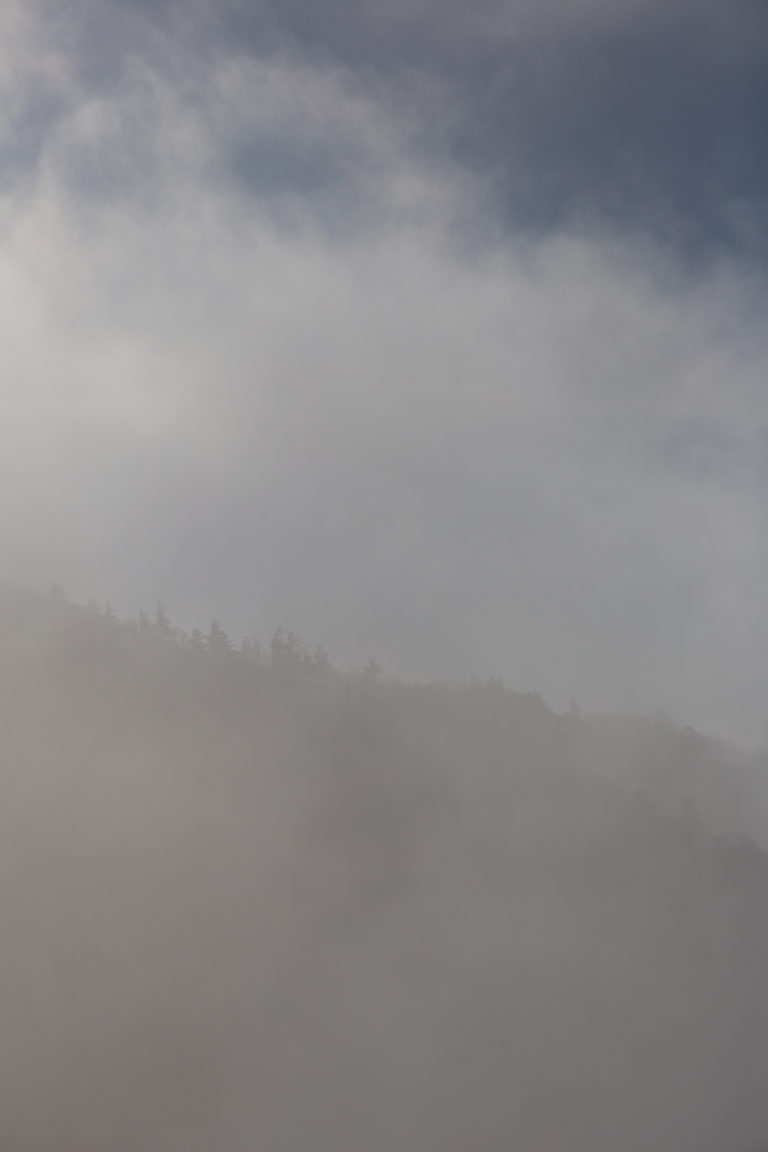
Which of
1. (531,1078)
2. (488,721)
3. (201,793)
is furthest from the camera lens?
(488,721)

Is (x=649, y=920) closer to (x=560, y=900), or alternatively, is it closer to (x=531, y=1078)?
(x=560, y=900)

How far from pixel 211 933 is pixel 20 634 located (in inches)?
1901

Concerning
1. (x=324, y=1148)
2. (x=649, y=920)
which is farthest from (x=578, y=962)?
(x=324, y=1148)

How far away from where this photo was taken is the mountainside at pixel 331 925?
2044 inches

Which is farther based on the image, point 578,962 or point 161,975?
point 578,962

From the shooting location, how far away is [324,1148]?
5106 cm

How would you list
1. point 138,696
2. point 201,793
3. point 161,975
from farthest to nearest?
point 138,696
point 201,793
point 161,975

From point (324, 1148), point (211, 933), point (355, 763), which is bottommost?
point (324, 1148)

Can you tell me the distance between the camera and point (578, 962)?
71.7m

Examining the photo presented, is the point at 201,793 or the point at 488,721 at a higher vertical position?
the point at 488,721

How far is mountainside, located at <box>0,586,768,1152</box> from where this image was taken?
51906mm

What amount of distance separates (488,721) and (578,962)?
3999 centimetres

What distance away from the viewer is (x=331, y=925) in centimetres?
6625

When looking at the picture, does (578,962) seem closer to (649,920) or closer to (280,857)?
(649,920)
